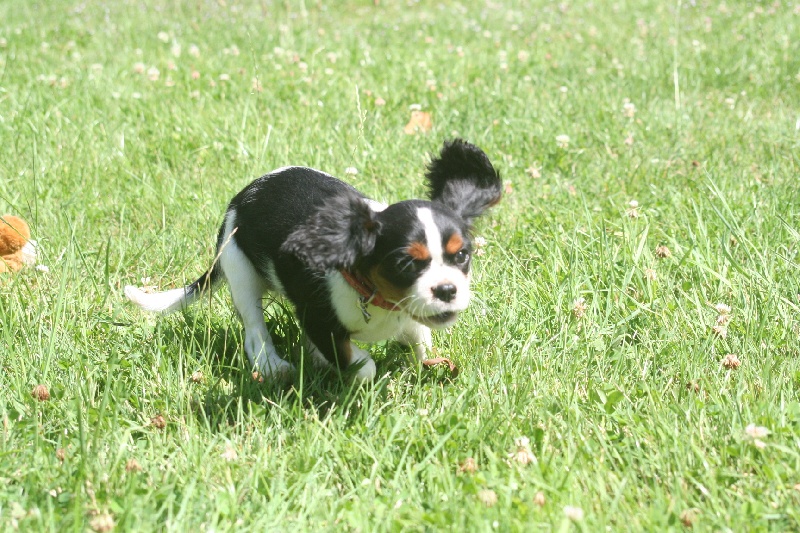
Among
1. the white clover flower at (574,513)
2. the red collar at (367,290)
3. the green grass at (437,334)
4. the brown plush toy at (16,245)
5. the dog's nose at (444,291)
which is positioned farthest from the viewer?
the brown plush toy at (16,245)

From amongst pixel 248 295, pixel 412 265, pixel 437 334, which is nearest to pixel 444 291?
pixel 412 265

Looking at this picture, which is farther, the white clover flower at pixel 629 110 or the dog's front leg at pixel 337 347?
the white clover flower at pixel 629 110

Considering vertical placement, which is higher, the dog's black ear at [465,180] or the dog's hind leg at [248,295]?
the dog's black ear at [465,180]

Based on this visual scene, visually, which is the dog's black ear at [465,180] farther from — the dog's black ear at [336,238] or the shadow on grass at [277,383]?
the shadow on grass at [277,383]

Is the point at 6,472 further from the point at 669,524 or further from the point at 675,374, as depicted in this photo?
the point at 675,374

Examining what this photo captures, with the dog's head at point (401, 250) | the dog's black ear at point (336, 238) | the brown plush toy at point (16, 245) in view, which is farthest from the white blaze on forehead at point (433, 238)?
the brown plush toy at point (16, 245)

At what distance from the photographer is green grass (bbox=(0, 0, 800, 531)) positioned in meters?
2.30

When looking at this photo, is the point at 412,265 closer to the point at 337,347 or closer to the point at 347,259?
the point at 347,259

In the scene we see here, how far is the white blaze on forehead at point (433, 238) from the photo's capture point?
8.65ft

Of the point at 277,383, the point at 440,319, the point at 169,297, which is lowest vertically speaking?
the point at 277,383

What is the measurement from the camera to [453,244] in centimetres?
267

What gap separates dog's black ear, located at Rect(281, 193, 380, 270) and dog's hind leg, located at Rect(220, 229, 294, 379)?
636 mm

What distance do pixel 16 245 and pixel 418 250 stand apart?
78.4 inches

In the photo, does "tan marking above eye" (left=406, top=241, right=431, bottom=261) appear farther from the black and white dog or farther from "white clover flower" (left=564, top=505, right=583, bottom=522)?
"white clover flower" (left=564, top=505, right=583, bottom=522)
